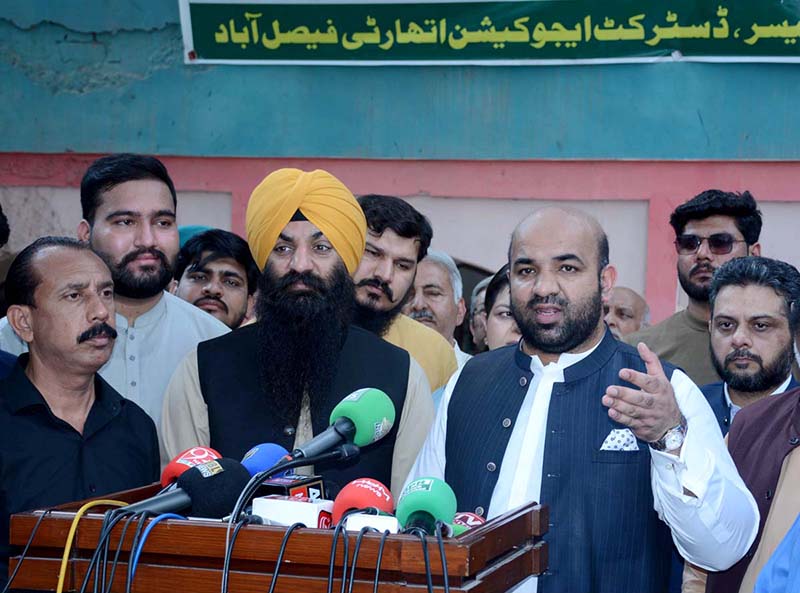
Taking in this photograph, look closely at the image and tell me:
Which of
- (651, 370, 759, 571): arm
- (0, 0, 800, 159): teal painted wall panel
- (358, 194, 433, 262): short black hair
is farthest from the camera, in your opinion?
(0, 0, 800, 159): teal painted wall panel

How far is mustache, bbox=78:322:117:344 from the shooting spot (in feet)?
11.7

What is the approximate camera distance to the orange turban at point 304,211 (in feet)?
12.7

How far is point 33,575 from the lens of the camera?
2.25m

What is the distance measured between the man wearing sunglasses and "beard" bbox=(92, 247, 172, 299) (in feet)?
7.97

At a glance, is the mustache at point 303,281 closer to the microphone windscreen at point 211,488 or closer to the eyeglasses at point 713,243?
the microphone windscreen at point 211,488

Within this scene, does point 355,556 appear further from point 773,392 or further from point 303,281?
point 773,392

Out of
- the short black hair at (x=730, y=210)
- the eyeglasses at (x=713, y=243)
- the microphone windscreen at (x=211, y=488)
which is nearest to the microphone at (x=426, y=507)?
the microphone windscreen at (x=211, y=488)

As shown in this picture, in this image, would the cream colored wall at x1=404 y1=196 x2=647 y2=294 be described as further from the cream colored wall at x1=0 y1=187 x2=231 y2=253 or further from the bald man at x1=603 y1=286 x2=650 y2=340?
the cream colored wall at x1=0 y1=187 x2=231 y2=253

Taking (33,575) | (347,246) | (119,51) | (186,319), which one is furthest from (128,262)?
(119,51)

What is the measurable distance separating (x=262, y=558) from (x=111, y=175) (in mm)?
2648

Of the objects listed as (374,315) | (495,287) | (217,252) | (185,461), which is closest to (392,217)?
(374,315)

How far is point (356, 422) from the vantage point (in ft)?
8.07

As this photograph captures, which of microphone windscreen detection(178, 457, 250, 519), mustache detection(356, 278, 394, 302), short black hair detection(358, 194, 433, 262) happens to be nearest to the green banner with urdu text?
short black hair detection(358, 194, 433, 262)

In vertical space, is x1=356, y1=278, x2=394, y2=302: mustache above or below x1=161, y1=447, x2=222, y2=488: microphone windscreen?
above
